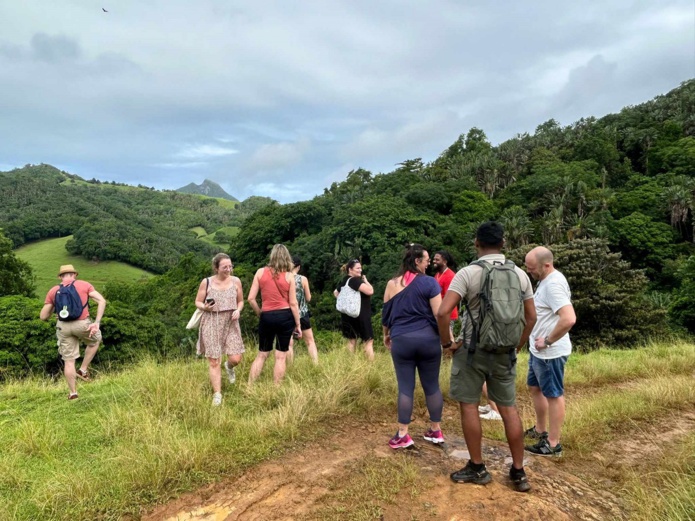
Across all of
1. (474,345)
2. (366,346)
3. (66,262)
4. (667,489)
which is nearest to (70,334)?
(366,346)

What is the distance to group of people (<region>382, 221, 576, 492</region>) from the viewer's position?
2854 mm

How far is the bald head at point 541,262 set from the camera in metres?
3.45

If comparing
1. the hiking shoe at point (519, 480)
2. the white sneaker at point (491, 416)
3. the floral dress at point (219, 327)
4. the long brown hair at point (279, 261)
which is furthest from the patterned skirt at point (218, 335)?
the hiking shoe at point (519, 480)

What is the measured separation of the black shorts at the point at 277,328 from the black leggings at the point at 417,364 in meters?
1.64

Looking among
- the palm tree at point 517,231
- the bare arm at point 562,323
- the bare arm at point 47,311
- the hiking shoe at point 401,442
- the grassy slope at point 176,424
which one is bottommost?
the hiking shoe at point 401,442

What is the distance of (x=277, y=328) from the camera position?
4715mm

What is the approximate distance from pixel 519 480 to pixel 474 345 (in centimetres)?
100

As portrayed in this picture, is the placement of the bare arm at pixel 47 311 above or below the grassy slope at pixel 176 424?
above

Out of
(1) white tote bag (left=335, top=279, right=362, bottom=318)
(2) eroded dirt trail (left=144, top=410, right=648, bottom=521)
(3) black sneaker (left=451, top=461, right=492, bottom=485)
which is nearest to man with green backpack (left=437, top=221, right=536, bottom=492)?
(3) black sneaker (left=451, top=461, right=492, bottom=485)

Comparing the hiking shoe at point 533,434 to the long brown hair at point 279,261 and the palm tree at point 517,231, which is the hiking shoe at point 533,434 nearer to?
the long brown hair at point 279,261

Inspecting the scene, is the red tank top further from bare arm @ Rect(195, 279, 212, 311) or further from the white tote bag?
the white tote bag

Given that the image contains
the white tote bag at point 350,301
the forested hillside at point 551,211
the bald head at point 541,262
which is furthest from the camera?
the forested hillside at point 551,211

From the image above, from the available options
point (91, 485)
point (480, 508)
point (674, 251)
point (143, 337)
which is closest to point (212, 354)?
point (91, 485)

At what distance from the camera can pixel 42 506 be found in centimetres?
261
